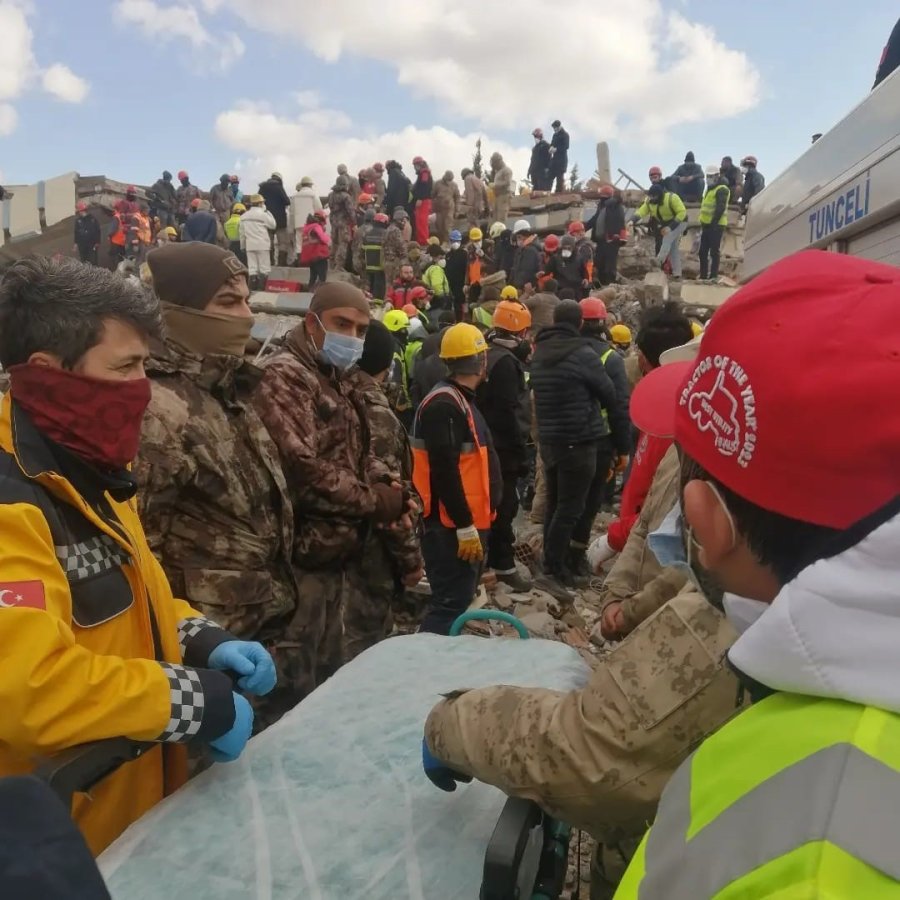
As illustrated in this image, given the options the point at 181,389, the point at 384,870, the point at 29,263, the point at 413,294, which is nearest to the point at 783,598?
the point at 384,870

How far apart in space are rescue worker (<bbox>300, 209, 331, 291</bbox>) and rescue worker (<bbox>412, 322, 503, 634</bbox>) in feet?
37.2

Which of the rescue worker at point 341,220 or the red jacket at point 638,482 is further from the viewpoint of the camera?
the rescue worker at point 341,220

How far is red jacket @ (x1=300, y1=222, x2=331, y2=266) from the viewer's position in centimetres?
1552

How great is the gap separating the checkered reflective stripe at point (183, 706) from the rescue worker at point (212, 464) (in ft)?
2.98

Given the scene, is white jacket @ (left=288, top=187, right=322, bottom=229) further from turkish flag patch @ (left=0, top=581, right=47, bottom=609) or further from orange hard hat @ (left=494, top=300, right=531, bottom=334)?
turkish flag patch @ (left=0, top=581, right=47, bottom=609)

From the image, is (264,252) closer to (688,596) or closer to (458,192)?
(458,192)

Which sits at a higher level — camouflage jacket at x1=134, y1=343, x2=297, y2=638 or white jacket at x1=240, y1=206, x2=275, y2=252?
white jacket at x1=240, y1=206, x2=275, y2=252

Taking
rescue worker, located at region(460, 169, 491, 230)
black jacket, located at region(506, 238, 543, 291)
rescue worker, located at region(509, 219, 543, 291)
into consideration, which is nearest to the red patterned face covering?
rescue worker, located at region(509, 219, 543, 291)

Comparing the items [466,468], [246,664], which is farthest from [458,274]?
[246,664]

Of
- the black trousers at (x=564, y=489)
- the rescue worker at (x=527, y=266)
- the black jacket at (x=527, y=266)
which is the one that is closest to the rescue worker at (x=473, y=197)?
the rescue worker at (x=527, y=266)

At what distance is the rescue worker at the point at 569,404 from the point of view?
6.03 metres

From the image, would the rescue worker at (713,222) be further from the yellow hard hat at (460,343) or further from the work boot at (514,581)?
the yellow hard hat at (460,343)

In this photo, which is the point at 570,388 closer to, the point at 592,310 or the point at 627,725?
the point at 592,310

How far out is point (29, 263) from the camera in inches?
71.5
